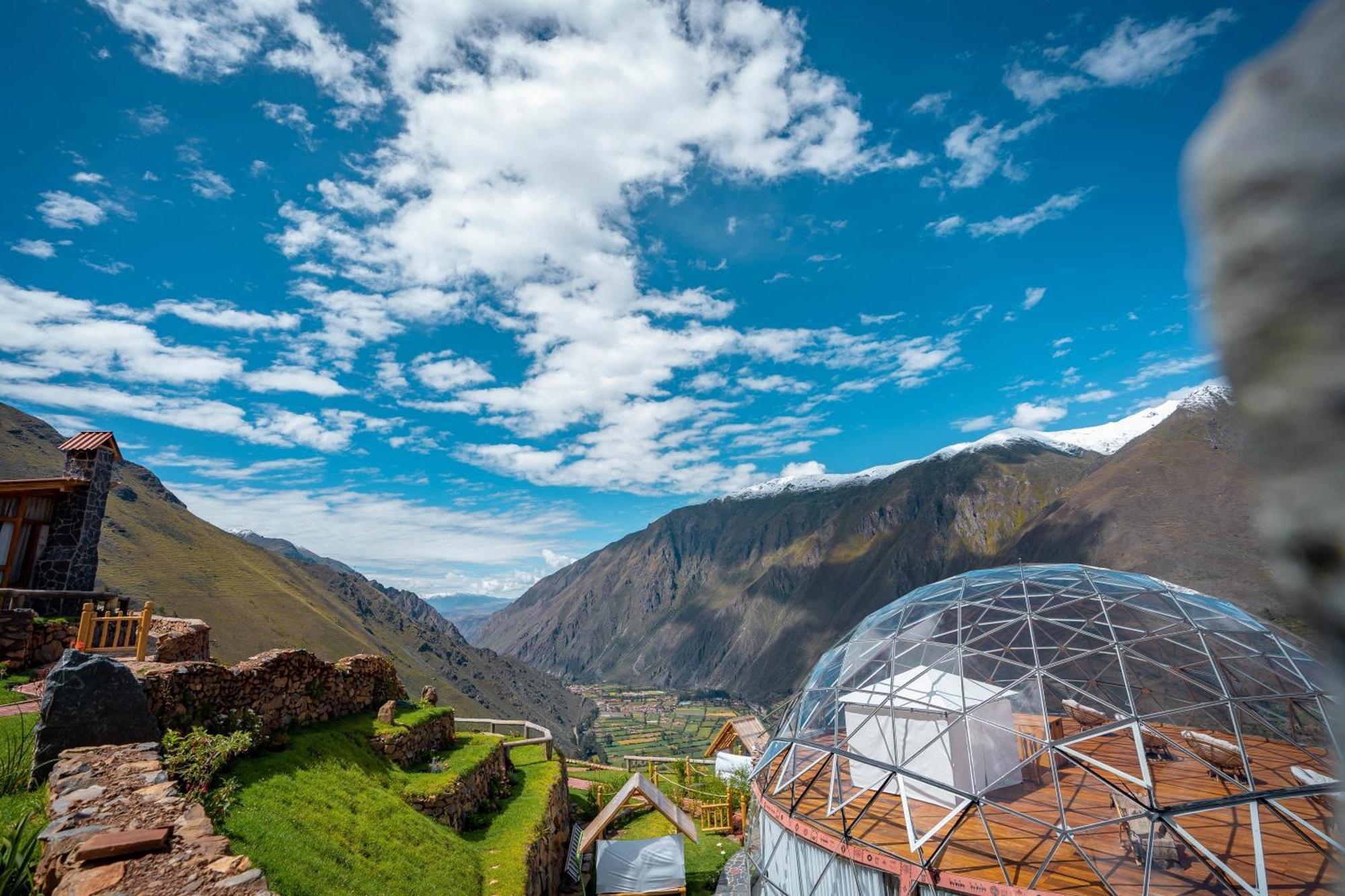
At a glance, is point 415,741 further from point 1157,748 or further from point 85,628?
point 1157,748

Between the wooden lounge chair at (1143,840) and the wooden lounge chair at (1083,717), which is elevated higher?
the wooden lounge chair at (1083,717)

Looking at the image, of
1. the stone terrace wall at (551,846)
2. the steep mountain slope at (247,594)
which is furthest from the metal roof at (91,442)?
the steep mountain slope at (247,594)

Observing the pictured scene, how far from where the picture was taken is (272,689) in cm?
1498

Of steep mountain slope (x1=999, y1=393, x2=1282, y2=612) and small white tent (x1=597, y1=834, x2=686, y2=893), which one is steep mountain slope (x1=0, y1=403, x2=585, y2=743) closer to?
small white tent (x1=597, y1=834, x2=686, y2=893)

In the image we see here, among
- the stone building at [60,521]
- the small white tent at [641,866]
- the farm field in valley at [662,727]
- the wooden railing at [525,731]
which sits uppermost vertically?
the stone building at [60,521]

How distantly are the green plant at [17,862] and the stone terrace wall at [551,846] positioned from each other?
10.9m

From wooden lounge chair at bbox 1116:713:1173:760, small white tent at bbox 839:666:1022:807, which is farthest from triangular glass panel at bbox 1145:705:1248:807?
small white tent at bbox 839:666:1022:807

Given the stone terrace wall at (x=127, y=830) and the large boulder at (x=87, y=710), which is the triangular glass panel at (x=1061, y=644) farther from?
the large boulder at (x=87, y=710)

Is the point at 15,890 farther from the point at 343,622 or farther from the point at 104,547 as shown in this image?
the point at 343,622

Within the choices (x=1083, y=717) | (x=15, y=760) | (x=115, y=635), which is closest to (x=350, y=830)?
(x=15, y=760)

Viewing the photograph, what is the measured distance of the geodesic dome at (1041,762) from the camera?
10.1m

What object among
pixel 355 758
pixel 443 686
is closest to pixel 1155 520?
pixel 443 686

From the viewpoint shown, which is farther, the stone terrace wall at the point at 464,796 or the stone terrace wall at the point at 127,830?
the stone terrace wall at the point at 464,796

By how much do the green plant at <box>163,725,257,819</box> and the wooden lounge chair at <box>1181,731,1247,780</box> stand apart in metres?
18.8
